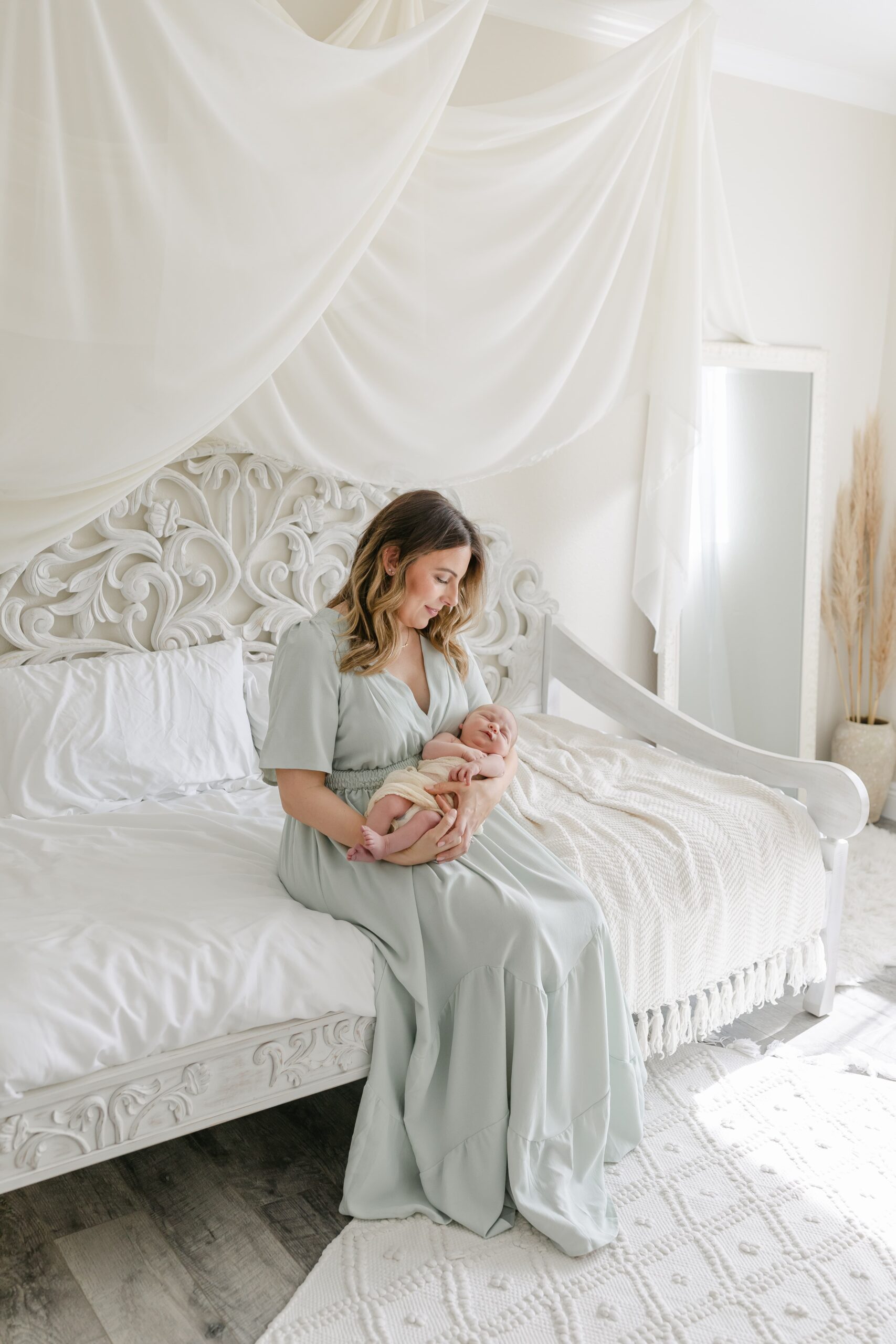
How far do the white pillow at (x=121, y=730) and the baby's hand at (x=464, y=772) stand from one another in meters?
0.81

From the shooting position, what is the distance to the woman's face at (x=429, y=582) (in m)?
1.97

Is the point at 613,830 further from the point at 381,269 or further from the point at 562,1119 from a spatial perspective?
the point at 381,269

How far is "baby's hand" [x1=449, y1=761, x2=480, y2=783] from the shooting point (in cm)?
193

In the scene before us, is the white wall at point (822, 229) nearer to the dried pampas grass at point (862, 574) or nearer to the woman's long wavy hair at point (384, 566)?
the dried pampas grass at point (862, 574)

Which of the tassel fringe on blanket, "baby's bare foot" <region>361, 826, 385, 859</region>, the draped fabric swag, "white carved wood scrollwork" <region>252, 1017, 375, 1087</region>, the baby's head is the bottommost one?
the tassel fringe on blanket

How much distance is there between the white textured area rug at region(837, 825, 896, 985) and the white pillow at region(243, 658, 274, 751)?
4.83 ft

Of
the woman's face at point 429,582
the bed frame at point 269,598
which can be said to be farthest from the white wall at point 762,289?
the woman's face at point 429,582

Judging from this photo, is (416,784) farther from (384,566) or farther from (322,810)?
(384,566)

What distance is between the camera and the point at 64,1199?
6.15 ft

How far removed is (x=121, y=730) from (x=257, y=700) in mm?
356

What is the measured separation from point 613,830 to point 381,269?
1.30m

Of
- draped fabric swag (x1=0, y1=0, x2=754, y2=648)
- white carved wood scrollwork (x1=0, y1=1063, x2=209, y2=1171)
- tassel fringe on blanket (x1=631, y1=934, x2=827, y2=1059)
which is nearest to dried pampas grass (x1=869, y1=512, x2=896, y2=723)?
draped fabric swag (x1=0, y1=0, x2=754, y2=648)

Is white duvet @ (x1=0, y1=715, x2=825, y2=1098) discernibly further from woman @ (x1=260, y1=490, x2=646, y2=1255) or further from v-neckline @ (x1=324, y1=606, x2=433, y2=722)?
v-neckline @ (x1=324, y1=606, x2=433, y2=722)

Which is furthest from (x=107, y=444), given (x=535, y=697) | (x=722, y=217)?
(x=722, y=217)
